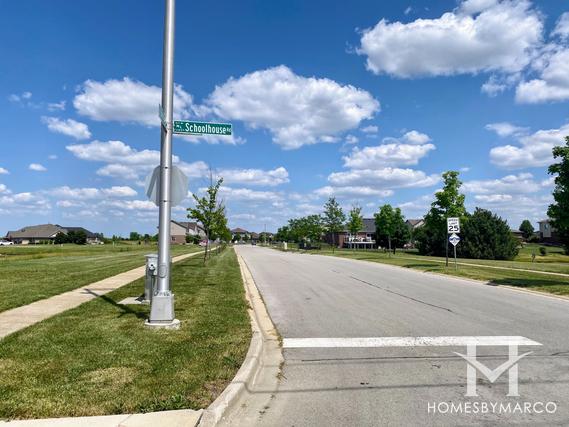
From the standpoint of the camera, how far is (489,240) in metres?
49.2

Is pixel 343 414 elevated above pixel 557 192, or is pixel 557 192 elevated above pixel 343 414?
pixel 557 192

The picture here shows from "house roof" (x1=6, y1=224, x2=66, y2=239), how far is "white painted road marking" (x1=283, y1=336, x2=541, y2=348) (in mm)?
147829

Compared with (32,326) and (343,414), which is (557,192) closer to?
(343,414)

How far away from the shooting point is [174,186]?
8.49 meters

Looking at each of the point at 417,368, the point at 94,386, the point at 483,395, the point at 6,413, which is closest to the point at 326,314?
the point at 417,368

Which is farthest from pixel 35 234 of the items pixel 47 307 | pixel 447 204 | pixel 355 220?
pixel 47 307

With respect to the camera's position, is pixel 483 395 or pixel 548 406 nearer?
pixel 548 406

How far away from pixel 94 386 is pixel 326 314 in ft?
20.1

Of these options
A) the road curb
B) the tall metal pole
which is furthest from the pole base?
the road curb

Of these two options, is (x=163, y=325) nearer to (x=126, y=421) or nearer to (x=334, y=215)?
(x=126, y=421)

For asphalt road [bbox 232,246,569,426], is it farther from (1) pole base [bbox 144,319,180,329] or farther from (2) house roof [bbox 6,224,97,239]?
(2) house roof [bbox 6,224,97,239]

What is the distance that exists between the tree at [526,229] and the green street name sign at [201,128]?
143 metres

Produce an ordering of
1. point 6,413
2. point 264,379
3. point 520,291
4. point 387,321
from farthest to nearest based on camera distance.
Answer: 1. point 520,291
2. point 387,321
3. point 264,379
4. point 6,413

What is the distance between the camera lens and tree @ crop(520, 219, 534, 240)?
13675 cm
